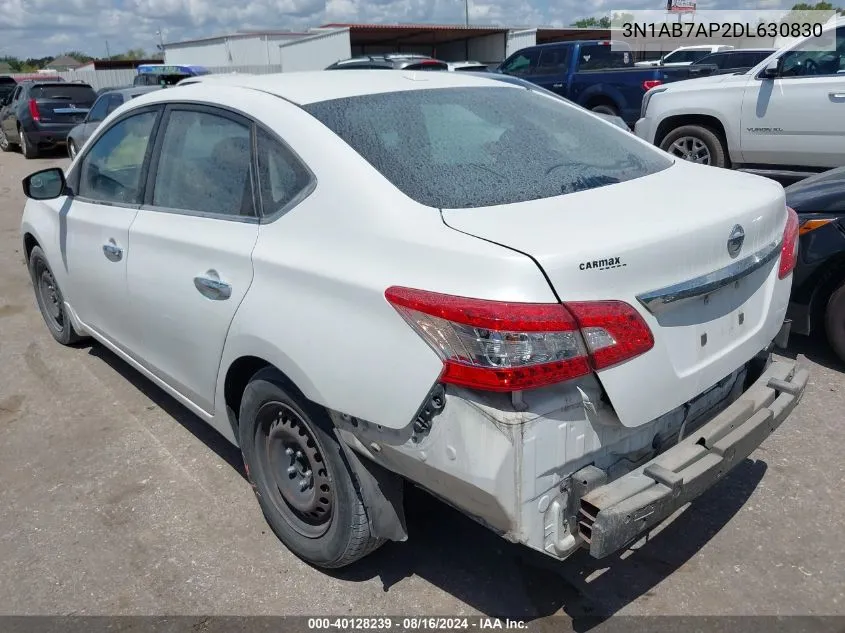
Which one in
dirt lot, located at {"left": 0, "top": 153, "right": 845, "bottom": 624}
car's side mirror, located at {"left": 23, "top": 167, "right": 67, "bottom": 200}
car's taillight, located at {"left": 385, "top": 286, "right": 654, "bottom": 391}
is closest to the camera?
car's taillight, located at {"left": 385, "top": 286, "right": 654, "bottom": 391}

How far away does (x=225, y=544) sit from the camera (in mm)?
3062

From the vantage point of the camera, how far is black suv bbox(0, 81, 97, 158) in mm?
16641

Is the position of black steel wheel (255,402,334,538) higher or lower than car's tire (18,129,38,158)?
higher

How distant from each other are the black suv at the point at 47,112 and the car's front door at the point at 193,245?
1555 centimetres

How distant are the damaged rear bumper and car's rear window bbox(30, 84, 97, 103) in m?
18.2

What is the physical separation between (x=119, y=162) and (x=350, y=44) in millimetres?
36480

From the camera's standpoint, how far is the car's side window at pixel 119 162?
3543 mm

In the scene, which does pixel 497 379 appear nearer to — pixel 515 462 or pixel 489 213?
pixel 515 462

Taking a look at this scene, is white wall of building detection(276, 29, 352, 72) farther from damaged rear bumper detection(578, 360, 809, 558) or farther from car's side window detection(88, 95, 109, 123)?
damaged rear bumper detection(578, 360, 809, 558)

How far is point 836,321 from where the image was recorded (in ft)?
13.7

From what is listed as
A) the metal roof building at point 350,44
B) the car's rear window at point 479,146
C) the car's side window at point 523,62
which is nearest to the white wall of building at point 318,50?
the metal roof building at point 350,44

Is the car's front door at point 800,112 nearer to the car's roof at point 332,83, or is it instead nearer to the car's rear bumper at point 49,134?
the car's roof at point 332,83

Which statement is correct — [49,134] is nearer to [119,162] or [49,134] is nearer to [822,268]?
[119,162]

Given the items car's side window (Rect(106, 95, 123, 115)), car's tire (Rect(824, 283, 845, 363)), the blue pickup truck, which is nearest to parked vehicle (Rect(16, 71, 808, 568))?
car's tire (Rect(824, 283, 845, 363))
